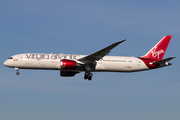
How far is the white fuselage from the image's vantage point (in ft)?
172

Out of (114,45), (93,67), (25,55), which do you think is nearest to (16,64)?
(25,55)

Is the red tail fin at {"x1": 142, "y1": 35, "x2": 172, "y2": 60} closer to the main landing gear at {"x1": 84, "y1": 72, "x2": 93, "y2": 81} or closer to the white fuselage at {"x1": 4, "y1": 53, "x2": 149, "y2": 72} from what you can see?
the white fuselage at {"x1": 4, "y1": 53, "x2": 149, "y2": 72}

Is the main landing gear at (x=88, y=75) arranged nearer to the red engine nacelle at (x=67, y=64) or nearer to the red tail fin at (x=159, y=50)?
the red engine nacelle at (x=67, y=64)

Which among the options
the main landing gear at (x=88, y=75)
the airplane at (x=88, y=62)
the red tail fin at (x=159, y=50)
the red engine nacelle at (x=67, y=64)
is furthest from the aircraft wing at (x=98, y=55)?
the red tail fin at (x=159, y=50)

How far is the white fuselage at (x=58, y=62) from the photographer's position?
5241 centimetres

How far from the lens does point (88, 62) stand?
5297 centimetres

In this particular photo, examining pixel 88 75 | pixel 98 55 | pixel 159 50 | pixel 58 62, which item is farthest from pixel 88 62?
pixel 159 50

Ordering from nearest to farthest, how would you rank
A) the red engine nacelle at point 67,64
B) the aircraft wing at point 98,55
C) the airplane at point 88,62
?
1. the aircraft wing at point 98,55
2. the red engine nacelle at point 67,64
3. the airplane at point 88,62

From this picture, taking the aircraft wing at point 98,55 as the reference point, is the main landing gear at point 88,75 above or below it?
below

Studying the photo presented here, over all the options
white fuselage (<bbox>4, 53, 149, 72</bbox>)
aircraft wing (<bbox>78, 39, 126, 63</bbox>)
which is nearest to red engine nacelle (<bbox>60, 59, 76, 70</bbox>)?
white fuselage (<bbox>4, 53, 149, 72</bbox>)

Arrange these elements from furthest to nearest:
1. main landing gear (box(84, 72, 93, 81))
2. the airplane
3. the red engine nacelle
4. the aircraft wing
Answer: main landing gear (box(84, 72, 93, 81)), the airplane, the red engine nacelle, the aircraft wing

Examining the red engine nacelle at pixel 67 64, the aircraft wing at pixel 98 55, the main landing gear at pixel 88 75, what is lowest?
the main landing gear at pixel 88 75

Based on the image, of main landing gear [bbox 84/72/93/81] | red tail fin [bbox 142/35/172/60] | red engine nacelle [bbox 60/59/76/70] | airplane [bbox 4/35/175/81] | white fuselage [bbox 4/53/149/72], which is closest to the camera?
red engine nacelle [bbox 60/59/76/70]

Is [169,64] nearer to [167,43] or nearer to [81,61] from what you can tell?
[167,43]
